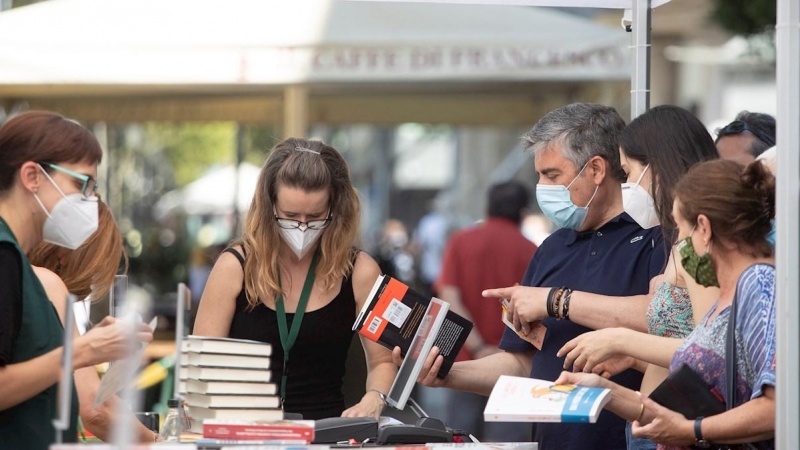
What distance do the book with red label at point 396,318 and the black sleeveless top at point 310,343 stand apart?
283 mm

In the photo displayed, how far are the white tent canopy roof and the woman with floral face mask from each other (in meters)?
3.81

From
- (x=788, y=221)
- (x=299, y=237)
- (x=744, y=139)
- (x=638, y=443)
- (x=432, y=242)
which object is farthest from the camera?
(x=432, y=242)

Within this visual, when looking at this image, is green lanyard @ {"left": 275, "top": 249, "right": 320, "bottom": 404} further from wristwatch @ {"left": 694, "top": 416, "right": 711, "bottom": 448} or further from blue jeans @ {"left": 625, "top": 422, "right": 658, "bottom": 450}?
wristwatch @ {"left": 694, "top": 416, "right": 711, "bottom": 448}

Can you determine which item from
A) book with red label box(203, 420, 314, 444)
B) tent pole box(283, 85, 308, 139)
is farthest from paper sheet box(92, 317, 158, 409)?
tent pole box(283, 85, 308, 139)

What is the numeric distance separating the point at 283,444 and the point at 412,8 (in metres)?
4.46

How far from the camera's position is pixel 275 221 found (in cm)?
330

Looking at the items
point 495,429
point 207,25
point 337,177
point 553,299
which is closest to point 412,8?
point 207,25

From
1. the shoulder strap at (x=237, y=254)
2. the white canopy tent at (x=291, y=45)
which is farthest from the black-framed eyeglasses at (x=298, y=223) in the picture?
the white canopy tent at (x=291, y=45)

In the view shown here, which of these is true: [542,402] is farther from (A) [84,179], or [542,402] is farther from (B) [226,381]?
(A) [84,179]

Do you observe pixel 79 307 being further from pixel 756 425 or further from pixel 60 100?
pixel 60 100

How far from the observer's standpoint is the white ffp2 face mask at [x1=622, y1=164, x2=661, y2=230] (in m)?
3.00

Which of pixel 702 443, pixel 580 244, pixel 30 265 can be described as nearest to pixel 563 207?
pixel 580 244

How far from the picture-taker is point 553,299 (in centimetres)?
298

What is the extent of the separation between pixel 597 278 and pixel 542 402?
2.77 ft
